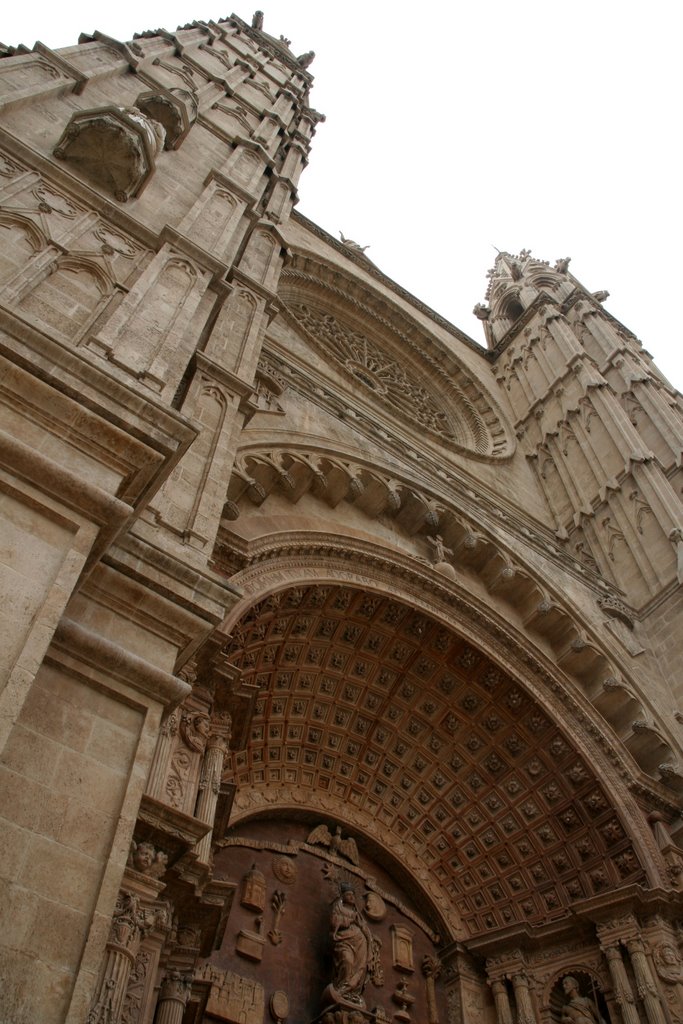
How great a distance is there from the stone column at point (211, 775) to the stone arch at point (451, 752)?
1960 mm

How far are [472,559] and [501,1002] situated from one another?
4944mm

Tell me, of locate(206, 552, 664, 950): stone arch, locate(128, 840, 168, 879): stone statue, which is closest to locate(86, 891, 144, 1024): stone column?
locate(128, 840, 168, 879): stone statue

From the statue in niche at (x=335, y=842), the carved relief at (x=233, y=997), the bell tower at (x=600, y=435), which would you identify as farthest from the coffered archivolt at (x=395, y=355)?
the carved relief at (x=233, y=997)

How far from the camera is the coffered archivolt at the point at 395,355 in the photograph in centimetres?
1573

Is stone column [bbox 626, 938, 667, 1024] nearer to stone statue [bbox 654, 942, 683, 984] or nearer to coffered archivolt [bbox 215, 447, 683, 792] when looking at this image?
stone statue [bbox 654, 942, 683, 984]

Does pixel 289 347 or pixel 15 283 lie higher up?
pixel 289 347

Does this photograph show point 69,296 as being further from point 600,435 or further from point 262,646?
point 600,435

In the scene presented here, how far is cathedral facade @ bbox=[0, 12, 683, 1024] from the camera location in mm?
3252

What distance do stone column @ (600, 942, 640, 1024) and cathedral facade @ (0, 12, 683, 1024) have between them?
0.08 ft

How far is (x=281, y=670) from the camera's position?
8.05 meters

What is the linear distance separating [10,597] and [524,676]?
23.9ft

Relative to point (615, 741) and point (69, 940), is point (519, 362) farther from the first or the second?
point (69, 940)

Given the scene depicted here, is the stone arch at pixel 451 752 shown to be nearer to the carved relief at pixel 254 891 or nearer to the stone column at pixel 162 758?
the carved relief at pixel 254 891

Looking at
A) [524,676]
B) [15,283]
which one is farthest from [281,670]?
[15,283]
